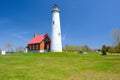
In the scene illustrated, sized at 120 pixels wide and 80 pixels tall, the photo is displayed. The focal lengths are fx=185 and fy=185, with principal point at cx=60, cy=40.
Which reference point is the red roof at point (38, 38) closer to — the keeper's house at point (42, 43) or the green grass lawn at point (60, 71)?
the keeper's house at point (42, 43)

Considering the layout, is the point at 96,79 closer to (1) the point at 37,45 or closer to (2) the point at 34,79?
(2) the point at 34,79

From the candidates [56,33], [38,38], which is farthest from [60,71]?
[38,38]

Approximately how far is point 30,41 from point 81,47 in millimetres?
49281

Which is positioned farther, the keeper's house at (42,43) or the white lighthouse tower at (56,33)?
the keeper's house at (42,43)

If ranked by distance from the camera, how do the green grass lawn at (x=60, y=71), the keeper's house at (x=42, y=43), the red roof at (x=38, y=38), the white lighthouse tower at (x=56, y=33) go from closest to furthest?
the green grass lawn at (x=60, y=71) → the white lighthouse tower at (x=56, y=33) → the keeper's house at (x=42, y=43) → the red roof at (x=38, y=38)

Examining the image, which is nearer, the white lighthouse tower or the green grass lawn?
the green grass lawn

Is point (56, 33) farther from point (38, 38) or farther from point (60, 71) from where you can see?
point (60, 71)

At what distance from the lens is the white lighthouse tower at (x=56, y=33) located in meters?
46.5

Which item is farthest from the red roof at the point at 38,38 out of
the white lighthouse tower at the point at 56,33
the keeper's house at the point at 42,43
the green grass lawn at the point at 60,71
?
the green grass lawn at the point at 60,71

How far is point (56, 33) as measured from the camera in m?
46.6

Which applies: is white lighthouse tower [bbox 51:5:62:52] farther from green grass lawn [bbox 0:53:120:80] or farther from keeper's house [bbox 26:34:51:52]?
green grass lawn [bbox 0:53:120:80]

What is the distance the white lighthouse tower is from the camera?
46.5m

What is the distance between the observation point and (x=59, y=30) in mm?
47250

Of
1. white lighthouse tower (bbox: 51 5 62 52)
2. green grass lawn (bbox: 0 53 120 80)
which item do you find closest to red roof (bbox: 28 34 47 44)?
white lighthouse tower (bbox: 51 5 62 52)
